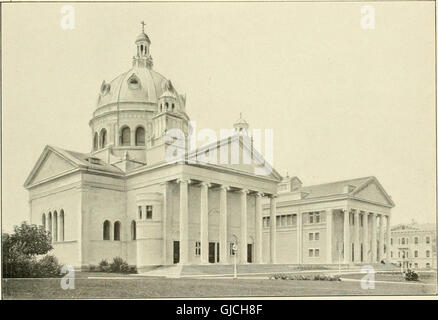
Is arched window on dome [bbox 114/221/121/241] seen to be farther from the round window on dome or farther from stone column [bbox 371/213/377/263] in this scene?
stone column [bbox 371/213/377/263]

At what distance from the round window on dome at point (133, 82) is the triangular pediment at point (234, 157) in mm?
8190

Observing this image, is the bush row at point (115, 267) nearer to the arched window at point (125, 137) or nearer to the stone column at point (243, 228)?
the stone column at point (243, 228)

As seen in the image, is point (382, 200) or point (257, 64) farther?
point (382, 200)

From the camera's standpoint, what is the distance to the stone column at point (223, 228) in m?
38.9

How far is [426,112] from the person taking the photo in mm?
30000

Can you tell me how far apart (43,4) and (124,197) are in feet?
43.2

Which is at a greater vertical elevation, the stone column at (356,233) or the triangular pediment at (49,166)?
the triangular pediment at (49,166)

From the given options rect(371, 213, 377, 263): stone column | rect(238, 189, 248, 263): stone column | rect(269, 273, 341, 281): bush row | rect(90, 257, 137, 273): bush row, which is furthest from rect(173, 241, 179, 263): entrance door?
rect(371, 213, 377, 263): stone column

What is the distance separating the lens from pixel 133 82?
41.8 m

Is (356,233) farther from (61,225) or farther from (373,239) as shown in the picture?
(61,225)

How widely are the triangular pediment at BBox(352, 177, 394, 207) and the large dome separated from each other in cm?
1403

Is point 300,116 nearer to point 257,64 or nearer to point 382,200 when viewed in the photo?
point 257,64

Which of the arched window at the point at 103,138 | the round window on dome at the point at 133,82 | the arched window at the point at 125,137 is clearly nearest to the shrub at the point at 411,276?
the arched window at the point at 125,137
